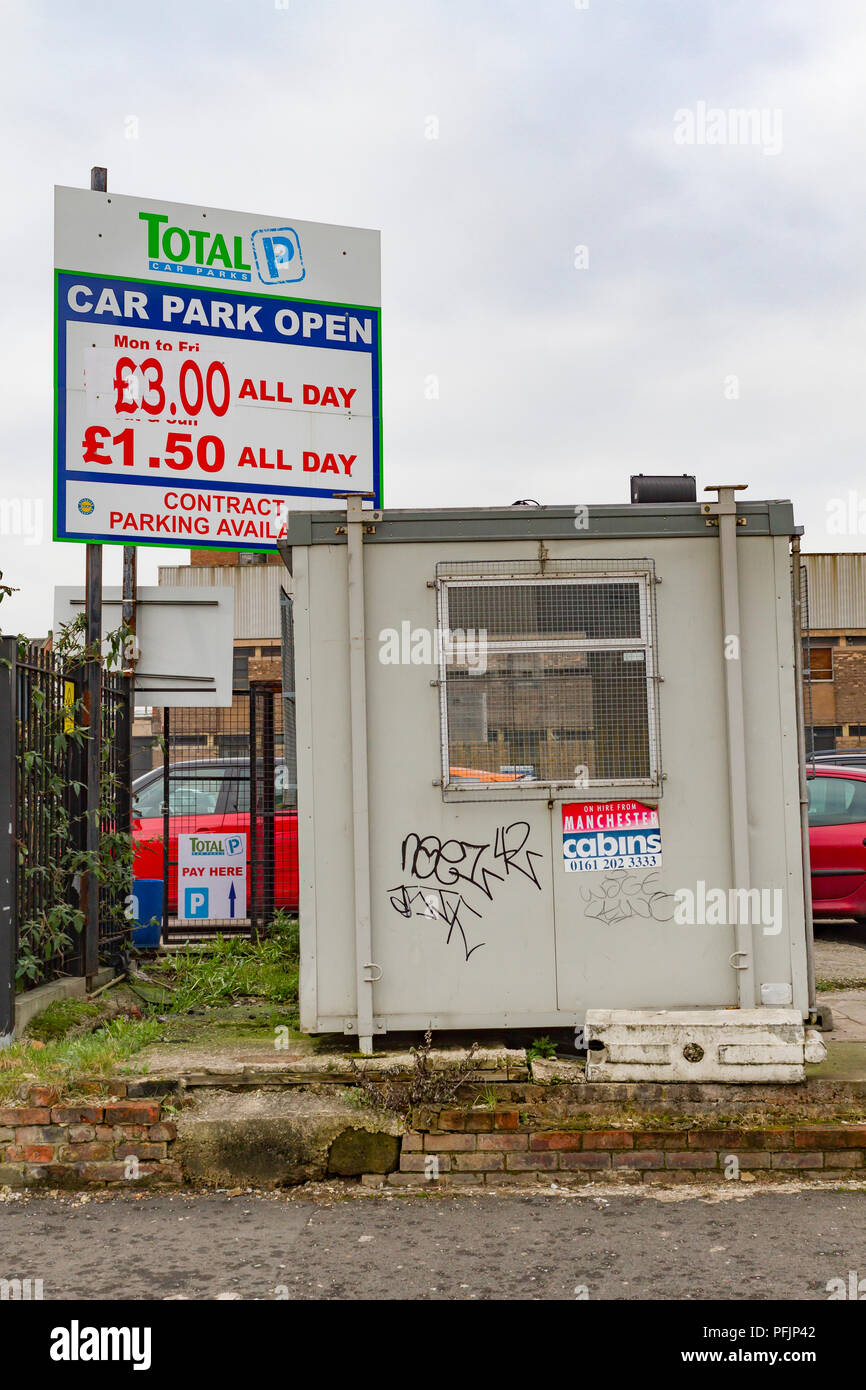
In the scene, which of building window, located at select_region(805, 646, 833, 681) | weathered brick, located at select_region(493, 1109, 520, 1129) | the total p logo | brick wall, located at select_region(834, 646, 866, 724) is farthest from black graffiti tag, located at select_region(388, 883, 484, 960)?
brick wall, located at select_region(834, 646, 866, 724)

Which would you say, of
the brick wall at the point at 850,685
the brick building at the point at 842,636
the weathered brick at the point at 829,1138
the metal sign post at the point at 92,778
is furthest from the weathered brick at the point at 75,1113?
the brick wall at the point at 850,685

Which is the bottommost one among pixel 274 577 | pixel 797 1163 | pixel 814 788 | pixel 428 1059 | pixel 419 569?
pixel 797 1163

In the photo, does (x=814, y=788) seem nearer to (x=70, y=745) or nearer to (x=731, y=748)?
(x=731, y=748)

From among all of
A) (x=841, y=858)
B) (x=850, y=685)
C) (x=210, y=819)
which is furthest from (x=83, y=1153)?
(x=850, y=685)

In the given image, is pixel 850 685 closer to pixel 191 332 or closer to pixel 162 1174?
pixel 191 332

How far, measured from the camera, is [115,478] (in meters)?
8.01

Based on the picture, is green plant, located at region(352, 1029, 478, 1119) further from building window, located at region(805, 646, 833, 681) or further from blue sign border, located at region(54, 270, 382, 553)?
blue sign border, located at region(54, 270, 382, 553)

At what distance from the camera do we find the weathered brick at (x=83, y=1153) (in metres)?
5.44

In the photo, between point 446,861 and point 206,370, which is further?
point 206,370

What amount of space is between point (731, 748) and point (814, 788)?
18.0 feet

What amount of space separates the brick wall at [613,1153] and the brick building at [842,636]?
29.8m

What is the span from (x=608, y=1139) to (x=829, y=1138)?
100 centimetres

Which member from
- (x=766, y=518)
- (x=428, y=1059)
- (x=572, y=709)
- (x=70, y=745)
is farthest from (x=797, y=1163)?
(x=70, y=745)

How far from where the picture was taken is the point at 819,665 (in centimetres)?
645
